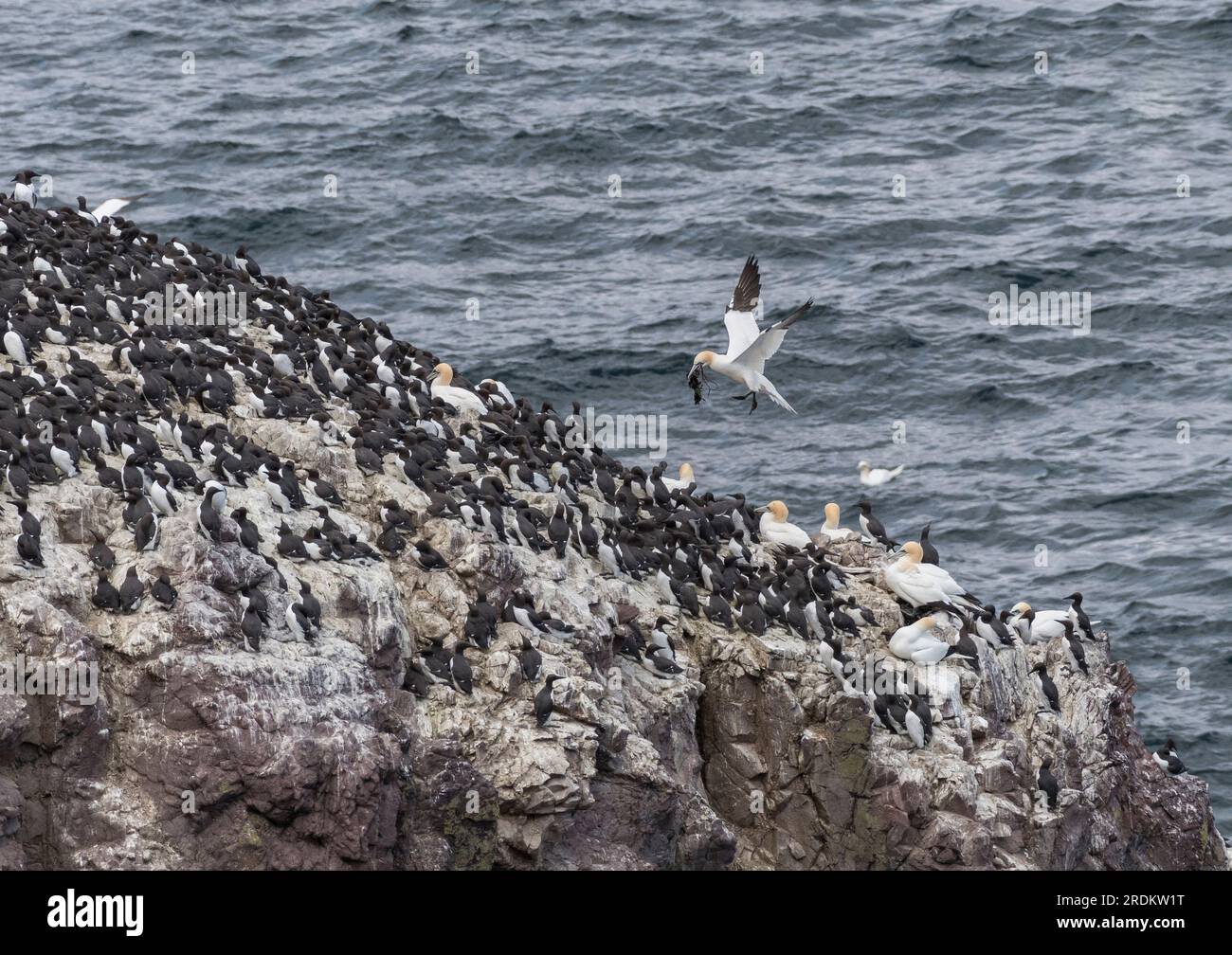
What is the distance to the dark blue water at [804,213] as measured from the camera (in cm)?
3381

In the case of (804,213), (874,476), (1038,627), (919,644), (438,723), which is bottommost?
(438,723)

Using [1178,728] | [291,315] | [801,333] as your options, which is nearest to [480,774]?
[291,315]

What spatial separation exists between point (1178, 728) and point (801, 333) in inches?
549

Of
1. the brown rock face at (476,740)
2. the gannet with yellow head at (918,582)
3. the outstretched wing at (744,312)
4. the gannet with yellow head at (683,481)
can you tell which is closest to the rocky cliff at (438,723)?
the brown rock face at (476,740)

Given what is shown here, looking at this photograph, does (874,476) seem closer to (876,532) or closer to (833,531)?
(833,531)

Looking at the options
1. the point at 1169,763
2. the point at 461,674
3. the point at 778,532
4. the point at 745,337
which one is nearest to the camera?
the point at 461,674

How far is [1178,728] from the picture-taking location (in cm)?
2794

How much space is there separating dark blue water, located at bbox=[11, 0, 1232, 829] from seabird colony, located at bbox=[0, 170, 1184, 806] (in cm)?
853

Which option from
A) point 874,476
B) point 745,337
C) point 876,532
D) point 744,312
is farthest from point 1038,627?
point 874,476

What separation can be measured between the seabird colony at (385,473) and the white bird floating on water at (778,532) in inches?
1.3

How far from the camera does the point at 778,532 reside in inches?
916

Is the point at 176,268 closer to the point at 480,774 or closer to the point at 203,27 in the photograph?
the point at 480,774

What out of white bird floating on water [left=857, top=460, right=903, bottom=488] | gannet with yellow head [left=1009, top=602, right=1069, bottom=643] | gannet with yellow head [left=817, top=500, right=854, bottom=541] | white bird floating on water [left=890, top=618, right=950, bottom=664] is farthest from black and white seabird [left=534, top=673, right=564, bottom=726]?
white bird floating on water [left=857, top=460, right=903, bottom=488]

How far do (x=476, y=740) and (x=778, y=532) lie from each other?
6.97 meters
